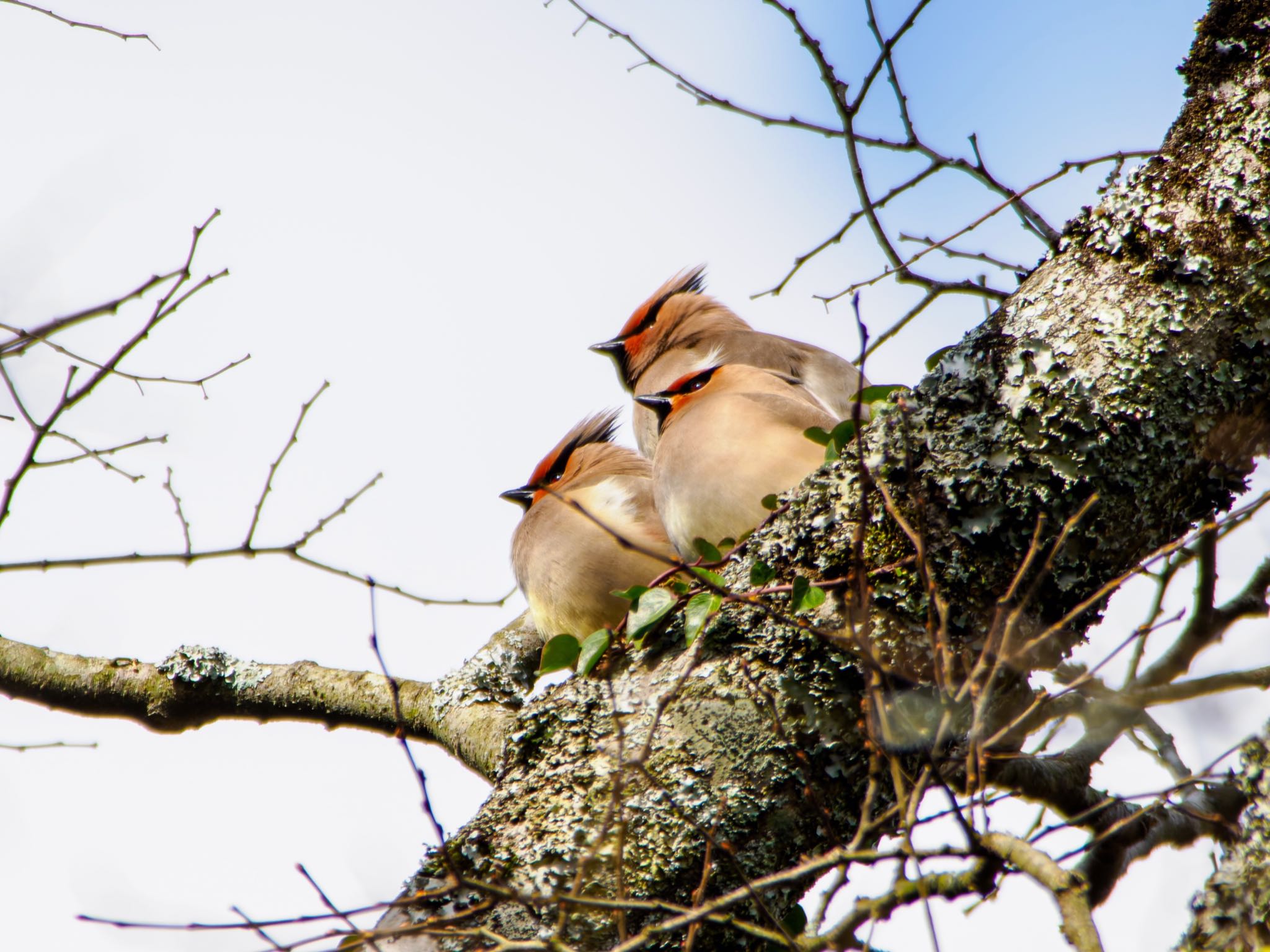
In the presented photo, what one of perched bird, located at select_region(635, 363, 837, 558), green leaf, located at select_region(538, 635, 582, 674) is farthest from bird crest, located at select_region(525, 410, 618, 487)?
green leaf, located at select_region(538, 635, 582, 674)

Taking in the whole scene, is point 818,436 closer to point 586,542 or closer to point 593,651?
point 593,651

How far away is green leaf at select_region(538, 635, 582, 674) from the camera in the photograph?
8.59 feet

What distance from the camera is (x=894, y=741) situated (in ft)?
6.19

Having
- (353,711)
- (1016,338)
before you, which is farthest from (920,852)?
(353,711)

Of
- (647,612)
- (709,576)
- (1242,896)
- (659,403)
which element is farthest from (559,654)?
(659,403)

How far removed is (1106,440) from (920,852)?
2.57 feet

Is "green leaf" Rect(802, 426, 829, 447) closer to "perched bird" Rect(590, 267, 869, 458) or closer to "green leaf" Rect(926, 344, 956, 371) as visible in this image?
"green leaf" Rect(926, 344, 956, 371)

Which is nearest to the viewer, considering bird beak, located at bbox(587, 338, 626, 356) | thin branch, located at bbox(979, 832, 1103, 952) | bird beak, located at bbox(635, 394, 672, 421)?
thin branch, located at bbox(979, 832, 1103, 952)

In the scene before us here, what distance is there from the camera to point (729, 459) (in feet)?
11.8

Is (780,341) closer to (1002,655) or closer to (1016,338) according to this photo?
(1016,338)

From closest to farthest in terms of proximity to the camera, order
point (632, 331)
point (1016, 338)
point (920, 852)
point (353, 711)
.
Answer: point (920, 852), point (1016, 338), point (353, 711), point (632, 331)

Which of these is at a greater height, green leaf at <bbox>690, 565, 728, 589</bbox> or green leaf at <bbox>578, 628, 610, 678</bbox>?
green leaf at <bbox>578, 628, 610, 678</bbox>

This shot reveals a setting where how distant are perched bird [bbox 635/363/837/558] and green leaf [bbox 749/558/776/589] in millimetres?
1326

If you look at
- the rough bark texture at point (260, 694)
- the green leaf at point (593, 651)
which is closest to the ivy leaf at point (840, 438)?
the green leaf at point (593, 651)
